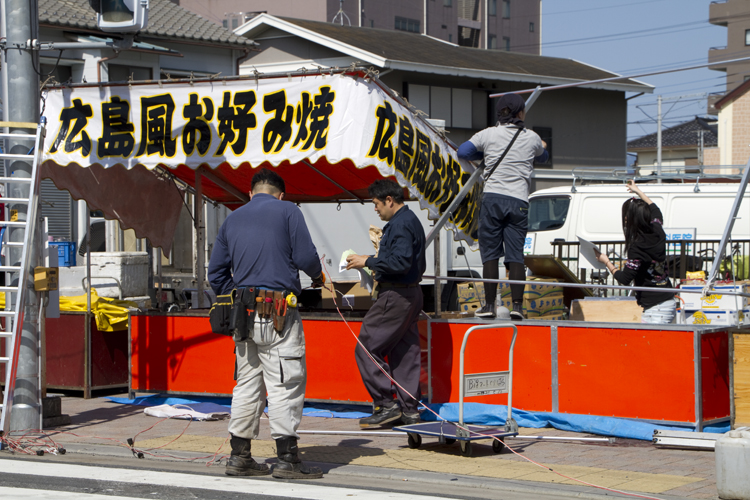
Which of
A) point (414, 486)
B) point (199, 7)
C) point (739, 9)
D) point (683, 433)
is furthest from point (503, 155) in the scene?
point (739, 9)

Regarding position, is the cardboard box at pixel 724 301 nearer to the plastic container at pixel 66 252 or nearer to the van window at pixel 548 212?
the van window at pixel 548 212

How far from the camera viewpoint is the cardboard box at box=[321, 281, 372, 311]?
1155 centimetres

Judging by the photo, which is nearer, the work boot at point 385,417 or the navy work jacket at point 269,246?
the navy work jacket at point 269,246

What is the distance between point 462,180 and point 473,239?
2.84 feet

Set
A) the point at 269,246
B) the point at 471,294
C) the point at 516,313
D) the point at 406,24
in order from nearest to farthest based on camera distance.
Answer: the point at 269,246 → the point at 516,313 → the point at 471,294 → the point at 406,24

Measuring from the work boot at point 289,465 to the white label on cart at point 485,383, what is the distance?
4.65ft

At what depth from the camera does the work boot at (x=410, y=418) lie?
765 cm

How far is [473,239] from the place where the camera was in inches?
391

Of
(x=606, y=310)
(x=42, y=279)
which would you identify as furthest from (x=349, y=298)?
(x=42, y=279)

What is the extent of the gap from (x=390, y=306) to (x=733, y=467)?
10.5 ft

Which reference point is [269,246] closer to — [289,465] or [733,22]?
[289,465]

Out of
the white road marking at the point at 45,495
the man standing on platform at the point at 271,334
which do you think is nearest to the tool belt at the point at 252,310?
the man standing on platform at the point at 271,334

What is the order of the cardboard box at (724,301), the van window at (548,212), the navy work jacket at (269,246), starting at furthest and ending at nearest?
the van window at (548,212) < the cardboard box at (724,301) < the navy work jacket at (269,246)

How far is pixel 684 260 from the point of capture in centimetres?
1448
